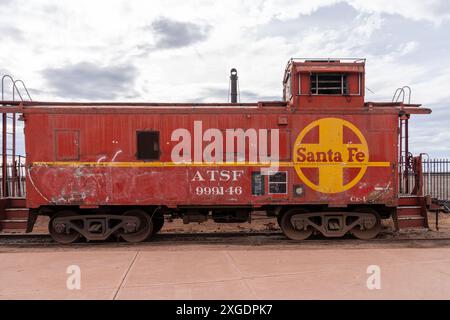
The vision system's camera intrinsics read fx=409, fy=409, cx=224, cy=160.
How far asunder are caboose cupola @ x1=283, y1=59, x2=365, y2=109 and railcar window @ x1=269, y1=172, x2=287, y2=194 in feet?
6.13

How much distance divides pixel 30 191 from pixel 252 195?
223 inches

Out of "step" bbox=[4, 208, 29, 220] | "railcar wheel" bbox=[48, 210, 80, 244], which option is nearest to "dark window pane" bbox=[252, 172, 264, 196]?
"railcar wheel" bbox=[48, 210, 80, 244]

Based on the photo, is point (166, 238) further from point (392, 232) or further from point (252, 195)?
point (392, 232)

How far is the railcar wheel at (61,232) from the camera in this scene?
10664 millimetres

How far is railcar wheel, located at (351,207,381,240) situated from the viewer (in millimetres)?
10828

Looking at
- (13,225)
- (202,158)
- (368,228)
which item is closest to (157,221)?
(202,158)

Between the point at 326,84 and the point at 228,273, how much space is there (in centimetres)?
624

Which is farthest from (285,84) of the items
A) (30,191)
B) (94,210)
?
(30,191)

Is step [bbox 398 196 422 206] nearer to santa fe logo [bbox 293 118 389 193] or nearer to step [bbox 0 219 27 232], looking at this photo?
santa fe logo [bbox 293 118 389 193]

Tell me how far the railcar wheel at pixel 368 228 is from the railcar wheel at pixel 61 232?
293 inches

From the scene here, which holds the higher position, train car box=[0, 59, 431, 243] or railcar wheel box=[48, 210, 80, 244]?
train car box=[0, 59, 431, 243]

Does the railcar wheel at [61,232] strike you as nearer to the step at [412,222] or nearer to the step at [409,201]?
the step at [412,222]

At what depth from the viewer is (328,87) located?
36.2 ft

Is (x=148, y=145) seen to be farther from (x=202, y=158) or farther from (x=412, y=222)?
(x=412, y=222)
